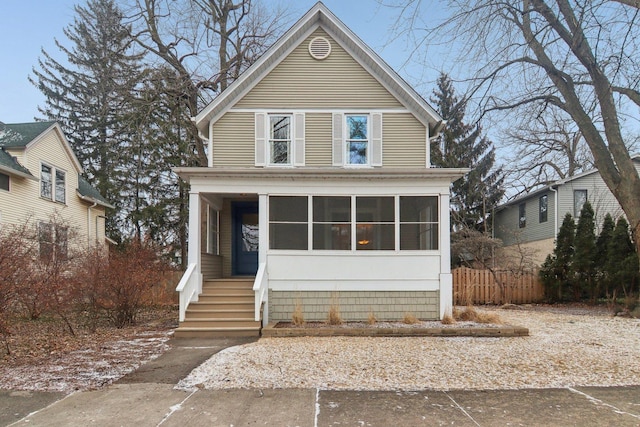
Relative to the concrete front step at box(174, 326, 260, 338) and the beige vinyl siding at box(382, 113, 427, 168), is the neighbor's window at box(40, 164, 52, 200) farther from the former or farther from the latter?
the beige vinyl siding at box(382, 113, 427, 168)

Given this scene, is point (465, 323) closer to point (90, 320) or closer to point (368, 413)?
point (368, 413)

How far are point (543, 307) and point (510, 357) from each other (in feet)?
30.4

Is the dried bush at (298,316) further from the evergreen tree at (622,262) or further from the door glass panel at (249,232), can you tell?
the evergreen tree at (622,262)

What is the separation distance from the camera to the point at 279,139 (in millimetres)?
11172

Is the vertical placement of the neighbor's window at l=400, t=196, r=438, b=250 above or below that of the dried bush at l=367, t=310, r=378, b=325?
above

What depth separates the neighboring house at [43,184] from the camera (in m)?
14.1

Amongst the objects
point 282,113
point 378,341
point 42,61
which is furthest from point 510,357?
point 42,61

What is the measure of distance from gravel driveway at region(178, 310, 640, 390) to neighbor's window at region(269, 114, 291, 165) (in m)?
4.94

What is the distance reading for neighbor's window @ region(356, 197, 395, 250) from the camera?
10148mm

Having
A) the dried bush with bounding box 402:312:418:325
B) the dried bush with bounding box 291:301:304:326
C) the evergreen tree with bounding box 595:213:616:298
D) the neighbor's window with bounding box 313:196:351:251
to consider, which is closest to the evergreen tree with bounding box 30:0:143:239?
the neighbor's window with bounding box 313:196:351:251

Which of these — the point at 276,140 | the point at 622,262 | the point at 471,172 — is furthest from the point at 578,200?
the point at 276,140

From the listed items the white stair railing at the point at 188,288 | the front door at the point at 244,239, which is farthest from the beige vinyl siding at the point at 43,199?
the white stair railing at the point at 188,288

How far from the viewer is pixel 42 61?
2905 centimetres

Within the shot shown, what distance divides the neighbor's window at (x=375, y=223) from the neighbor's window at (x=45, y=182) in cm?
1293
